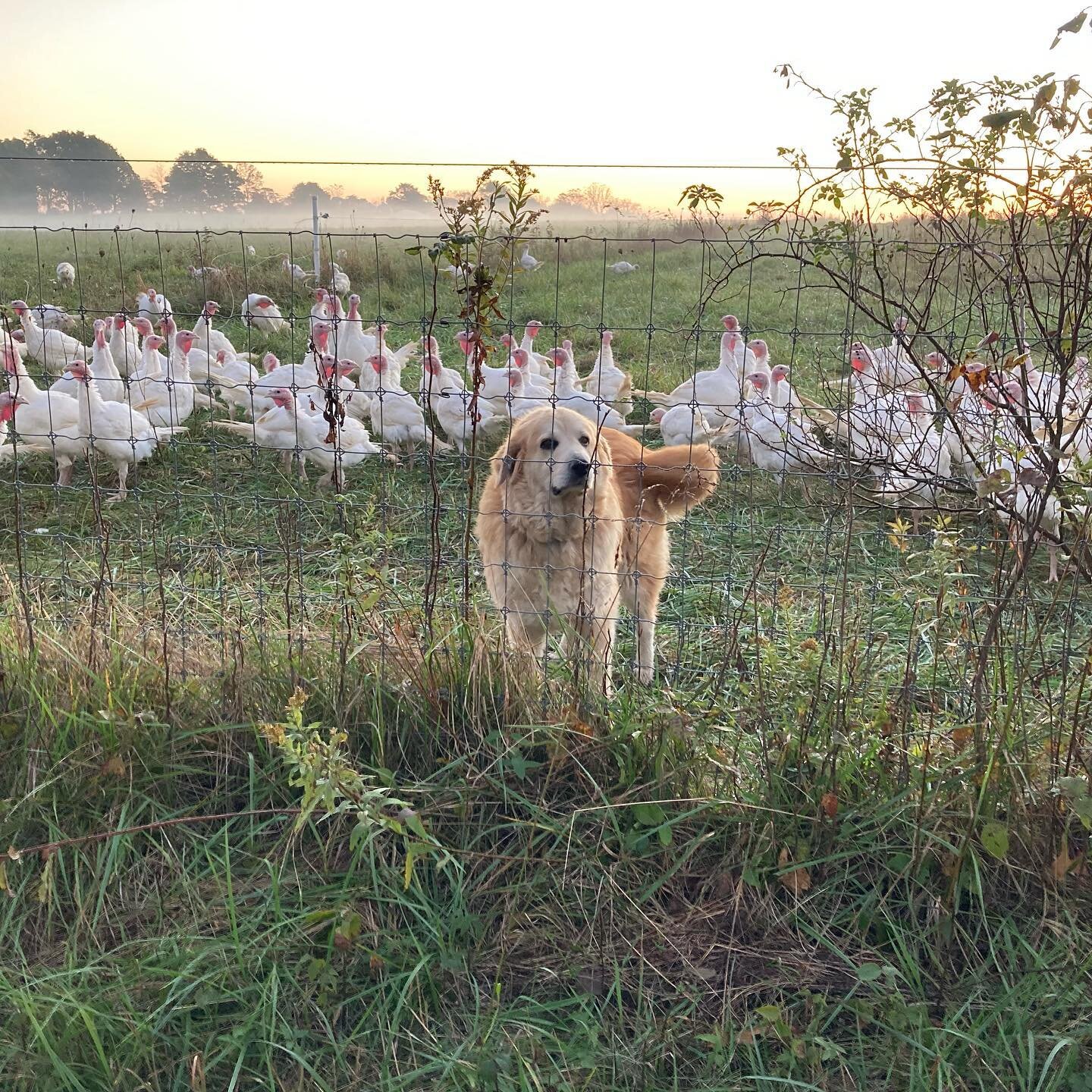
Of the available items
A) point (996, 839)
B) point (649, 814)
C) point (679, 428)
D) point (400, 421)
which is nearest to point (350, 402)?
point (400, 421)

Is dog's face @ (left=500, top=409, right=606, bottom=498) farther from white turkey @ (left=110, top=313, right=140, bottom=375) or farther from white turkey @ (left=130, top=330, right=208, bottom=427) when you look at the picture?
white turkey @ (left=110, top=313, right=140, bottom=375)

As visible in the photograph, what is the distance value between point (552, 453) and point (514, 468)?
0.20m

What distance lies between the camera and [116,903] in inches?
106

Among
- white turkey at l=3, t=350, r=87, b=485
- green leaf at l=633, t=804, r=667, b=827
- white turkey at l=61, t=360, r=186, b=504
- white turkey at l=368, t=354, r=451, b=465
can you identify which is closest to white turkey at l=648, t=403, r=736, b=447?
white turkey at l=368, t=354, r=451, b=465

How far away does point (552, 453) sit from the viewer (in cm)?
400

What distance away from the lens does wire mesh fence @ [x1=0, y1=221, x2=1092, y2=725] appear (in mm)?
3123

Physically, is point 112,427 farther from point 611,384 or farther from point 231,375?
point 611,384

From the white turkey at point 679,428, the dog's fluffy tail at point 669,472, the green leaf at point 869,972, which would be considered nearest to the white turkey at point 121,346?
the white turkey at point 679,428

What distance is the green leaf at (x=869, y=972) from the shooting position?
243 cm

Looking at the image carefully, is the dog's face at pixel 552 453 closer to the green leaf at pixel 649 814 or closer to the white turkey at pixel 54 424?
the green leaf at pixel 649 814

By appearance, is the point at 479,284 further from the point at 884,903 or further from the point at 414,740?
the point at 884,903

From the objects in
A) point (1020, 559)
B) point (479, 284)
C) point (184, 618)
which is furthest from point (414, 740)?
point (1020, 559)

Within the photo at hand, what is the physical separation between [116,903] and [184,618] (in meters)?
1.13

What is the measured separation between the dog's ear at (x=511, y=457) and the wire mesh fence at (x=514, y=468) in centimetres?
6
